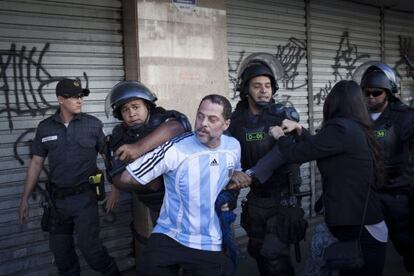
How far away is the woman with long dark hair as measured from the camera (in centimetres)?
276

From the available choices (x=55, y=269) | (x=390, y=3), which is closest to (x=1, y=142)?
(x=55, y=269)

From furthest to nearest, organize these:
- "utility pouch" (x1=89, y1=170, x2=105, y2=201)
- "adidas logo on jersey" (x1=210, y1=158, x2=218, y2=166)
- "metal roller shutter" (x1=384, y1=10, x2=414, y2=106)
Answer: "metal roller shutter" (x1=384, y1=10, x2=414, y2=106)
"utility pouch" (x1=89, y1=170, x2=105, y2=201)
"adidas logo on jersey" (x1=210, y1=158, x2=218, y2=166)

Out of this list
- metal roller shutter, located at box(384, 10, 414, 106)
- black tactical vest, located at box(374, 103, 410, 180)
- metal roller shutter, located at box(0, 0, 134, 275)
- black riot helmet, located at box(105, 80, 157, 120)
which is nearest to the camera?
black riot helmet, located at box(105, 80, 157, 120)

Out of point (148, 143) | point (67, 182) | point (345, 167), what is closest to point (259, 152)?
point (345, 167)

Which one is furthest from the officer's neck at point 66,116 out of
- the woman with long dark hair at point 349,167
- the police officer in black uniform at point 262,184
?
the woman with long dark hair at point 349,167

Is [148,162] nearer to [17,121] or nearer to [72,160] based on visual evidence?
[72,160]

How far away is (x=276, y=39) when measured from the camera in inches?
250

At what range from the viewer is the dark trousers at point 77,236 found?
4.00 meters

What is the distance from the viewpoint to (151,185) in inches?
106

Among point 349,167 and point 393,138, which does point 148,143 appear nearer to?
point 349,167

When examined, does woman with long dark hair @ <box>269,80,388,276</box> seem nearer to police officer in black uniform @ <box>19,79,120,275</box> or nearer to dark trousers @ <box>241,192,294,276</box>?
dark trousers @ <box>241,192,294,276</box>

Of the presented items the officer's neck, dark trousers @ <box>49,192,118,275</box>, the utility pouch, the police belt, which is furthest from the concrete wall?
dark trousers @ <box>49,192,118,275</box>

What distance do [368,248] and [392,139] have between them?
1410 mm

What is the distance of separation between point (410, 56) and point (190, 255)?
7.72 m
